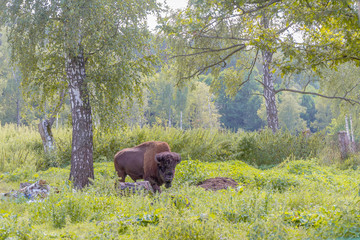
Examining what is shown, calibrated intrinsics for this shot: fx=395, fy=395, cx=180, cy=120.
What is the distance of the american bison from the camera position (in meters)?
8.58

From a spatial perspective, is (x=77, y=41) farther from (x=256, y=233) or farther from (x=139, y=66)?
(x=256, y=233)

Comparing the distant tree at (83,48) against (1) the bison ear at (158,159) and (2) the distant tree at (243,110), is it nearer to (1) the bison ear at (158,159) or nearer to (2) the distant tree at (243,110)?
(1) the bison ear at (158,159)

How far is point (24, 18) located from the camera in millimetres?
9508

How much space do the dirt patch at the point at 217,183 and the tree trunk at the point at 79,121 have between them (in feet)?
10.1

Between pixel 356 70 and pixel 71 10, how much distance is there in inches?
870

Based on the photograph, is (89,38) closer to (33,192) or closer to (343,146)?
(33,192)

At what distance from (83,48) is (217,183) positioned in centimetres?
480

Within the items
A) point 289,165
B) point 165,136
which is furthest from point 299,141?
point 165,136

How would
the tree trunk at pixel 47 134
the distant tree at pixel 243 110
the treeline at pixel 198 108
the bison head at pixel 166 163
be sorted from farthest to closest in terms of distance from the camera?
1. the distant tree at pixel 243 110
2. the treeline at pixel 198 108
3. the tree trunk at pixel 47 134
4. the bison head at pixel 166 163

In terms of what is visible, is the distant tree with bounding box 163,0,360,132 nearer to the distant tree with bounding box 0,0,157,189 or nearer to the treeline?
the distant tree with bounding box 0,0,157,189

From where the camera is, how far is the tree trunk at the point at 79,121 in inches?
401

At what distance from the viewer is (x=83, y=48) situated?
32.8ft

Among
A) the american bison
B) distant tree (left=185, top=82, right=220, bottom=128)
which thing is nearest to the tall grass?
the american bison

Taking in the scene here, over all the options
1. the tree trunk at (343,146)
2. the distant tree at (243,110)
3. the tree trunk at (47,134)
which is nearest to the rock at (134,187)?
the tree trunk at (47,134)
